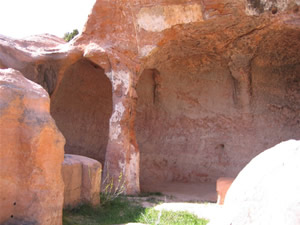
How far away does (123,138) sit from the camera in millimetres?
7945

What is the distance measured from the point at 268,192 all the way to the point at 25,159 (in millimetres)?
2471

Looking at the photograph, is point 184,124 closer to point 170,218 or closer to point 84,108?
point 84,108

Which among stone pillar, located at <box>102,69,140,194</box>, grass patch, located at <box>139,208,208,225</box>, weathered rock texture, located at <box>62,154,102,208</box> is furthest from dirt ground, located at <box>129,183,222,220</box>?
weathered rock texture, located at <box>62,154,102,208</box>

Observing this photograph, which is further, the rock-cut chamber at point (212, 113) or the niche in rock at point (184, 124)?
the niche in rock at point (184, 124)

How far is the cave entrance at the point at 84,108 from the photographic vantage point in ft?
33.3

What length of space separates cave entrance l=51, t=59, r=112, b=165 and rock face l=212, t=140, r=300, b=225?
27.7ft

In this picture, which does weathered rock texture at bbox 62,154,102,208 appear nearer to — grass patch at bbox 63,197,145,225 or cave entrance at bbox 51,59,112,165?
grass patch at bbox 63,197,145,225

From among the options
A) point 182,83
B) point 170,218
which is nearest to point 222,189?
point 170,218

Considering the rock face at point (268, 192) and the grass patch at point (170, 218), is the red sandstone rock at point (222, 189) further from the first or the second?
the rock face at point (268, 192)

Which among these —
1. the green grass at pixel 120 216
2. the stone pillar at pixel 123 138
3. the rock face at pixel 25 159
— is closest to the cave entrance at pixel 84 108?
the stone pillar at pixel 123 138

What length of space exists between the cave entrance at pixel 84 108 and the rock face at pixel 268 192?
845cm

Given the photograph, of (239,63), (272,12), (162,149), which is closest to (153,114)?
(162,149)

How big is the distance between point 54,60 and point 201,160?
486 centimetres

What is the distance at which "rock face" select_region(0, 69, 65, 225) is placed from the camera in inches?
129
